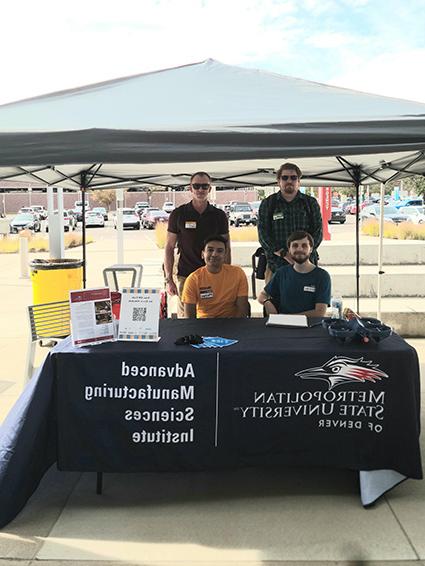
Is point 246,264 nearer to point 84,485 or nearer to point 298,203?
point 298,203

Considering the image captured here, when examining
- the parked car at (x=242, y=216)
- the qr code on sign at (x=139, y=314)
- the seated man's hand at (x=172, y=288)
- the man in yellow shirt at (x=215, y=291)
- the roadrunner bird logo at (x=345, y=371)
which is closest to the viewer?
the roadrunner bird logo at (x=345, y=371)

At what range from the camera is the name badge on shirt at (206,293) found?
4.18 metres

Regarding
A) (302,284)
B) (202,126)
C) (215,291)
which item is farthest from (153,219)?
(202,126)

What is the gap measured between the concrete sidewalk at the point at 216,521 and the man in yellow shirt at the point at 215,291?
120 cm

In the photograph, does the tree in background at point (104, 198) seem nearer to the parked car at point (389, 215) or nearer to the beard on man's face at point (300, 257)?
the parked car at point (389, 215)

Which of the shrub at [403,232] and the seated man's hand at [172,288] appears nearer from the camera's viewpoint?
the seated man's hand at [172,288]

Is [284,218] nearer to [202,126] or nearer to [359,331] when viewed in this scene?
[202,126]

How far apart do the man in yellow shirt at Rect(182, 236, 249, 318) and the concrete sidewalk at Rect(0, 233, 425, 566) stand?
3.93ft

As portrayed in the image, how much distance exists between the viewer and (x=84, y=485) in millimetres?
3316

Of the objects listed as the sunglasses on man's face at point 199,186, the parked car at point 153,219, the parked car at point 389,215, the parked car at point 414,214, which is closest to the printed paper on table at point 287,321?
the sunglasses on man's face at point 199,186

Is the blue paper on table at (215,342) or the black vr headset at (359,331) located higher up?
the black vr headset at (359,331)

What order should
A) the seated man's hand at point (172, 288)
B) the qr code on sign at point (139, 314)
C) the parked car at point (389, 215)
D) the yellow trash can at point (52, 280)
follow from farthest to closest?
the parked car at point (389, 215), the yellow trash can at point (52, 280), the seated man's hand at point (172, 288), the qr code on sign at point (139, 314)

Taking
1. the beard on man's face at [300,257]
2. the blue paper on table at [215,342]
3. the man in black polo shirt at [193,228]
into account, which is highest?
the man in black polo shirt at [193,228]

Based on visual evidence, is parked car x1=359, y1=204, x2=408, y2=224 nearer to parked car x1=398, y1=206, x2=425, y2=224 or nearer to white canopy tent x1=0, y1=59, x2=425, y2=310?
parked car x1=398, y1=206, x2=425, y2=224
